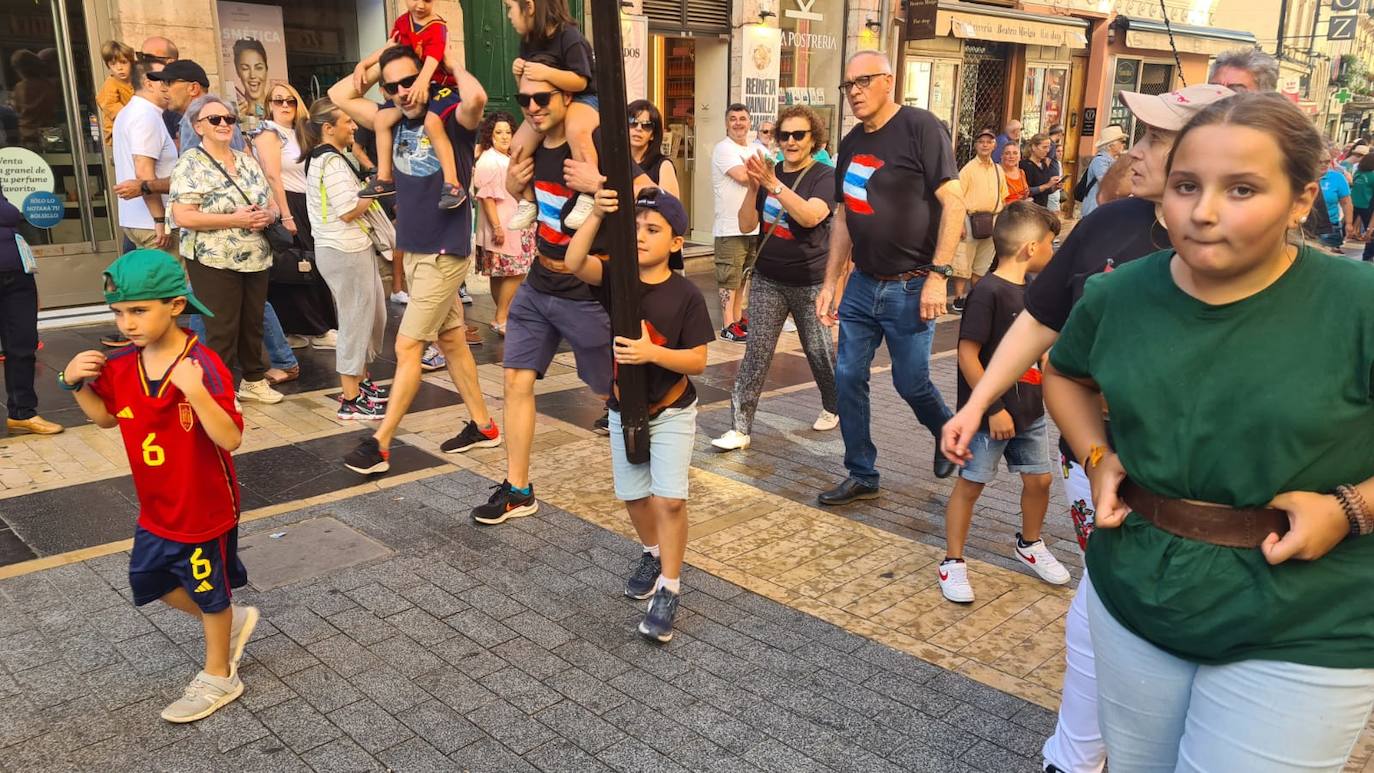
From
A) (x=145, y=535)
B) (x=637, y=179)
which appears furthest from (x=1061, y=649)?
(x=145, y=535)

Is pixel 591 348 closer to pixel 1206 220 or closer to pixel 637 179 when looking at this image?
pixel 637 179

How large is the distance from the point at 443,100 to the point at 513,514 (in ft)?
7.55

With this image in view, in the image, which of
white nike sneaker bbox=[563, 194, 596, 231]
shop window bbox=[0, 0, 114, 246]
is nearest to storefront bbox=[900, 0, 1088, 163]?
shop window bbox=[0, 0, 114, 246]

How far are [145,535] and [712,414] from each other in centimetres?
415

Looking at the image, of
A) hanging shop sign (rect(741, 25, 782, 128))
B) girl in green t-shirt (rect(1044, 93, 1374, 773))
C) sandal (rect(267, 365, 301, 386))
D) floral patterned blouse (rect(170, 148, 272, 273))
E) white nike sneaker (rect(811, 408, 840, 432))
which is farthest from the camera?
hanging shop sign (rect(741, 25, 782, 128))

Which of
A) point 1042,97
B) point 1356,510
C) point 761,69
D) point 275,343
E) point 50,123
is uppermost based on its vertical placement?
point 761,69

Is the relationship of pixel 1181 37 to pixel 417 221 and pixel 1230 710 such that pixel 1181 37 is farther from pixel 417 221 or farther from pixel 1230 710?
pixel 1230 710

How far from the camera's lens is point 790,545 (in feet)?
15.4

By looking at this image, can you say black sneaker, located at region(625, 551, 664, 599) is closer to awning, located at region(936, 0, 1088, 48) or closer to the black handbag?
the black handbag

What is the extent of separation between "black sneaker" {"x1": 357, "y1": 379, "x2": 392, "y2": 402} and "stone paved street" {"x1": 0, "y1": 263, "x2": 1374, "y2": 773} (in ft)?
2.21

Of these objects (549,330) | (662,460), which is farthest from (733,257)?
(662,460)

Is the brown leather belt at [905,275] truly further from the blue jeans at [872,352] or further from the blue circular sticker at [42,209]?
the blue circular sticker at [42,209]

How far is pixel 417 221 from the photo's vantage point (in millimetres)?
5672

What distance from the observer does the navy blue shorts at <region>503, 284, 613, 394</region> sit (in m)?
4.85
